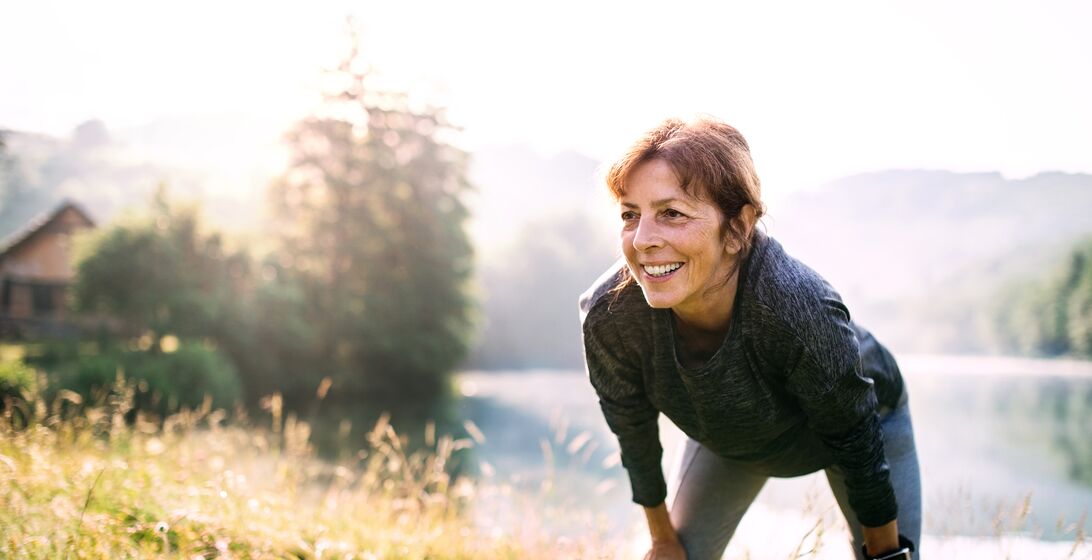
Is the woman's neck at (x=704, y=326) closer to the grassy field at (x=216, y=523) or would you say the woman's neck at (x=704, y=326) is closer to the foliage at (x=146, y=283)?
the grassy field at (x=216, y=523)

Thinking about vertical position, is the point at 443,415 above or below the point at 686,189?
below

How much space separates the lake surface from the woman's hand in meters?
0.50

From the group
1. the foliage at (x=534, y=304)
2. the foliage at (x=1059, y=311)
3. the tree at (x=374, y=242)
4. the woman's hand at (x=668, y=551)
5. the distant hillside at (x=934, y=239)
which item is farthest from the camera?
the foliage at (x=534, y=304)

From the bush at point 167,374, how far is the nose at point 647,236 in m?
14.8

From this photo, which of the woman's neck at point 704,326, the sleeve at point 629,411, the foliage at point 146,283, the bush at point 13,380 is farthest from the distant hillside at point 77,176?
the woman's neck at point 704,326

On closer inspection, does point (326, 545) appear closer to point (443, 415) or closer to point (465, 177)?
point (443, 415)

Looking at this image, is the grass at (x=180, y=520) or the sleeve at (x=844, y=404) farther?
the grass at (x=180, y=520)

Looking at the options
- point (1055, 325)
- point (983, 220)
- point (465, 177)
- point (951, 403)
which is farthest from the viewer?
point (465, 177)

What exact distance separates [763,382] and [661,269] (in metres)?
0.44

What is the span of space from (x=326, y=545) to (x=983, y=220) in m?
18.9

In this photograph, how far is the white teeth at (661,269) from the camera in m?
1.83

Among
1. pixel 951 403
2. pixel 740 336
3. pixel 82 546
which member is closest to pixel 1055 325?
pixel 951 403

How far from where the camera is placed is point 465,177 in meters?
26.9

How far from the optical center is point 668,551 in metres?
2.30
